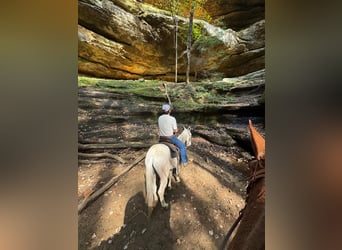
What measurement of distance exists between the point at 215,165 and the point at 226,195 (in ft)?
0.69

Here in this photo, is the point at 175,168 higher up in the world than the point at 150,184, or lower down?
higher up

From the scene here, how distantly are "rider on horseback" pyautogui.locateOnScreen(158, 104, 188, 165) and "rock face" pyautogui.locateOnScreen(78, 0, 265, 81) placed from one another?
26 centimetres

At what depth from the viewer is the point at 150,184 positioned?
1488 mm

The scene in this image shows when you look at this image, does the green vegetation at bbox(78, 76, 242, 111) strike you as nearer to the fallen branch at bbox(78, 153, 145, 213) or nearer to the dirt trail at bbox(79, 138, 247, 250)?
the dirt trail at bbox(79, 138, 247, 250)

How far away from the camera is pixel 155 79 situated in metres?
1.57

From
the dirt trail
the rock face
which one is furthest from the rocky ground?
the rock face

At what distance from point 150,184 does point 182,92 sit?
68 cm

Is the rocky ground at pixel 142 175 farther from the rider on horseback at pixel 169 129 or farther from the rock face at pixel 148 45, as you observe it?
the rock face at pixel 148 45

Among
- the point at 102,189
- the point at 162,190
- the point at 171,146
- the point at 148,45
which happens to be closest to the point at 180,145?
the point at 171,146

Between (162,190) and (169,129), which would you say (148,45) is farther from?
(162,190)

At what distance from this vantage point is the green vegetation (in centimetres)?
153
